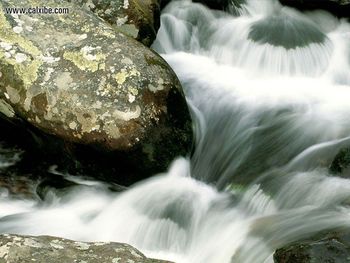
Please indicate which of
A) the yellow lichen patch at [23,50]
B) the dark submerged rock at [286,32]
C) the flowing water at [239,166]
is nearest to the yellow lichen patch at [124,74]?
the yellow lichen patch at [23,50]

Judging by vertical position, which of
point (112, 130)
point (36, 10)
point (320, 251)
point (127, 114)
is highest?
point (36, 10)

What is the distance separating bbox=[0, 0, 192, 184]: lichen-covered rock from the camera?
4.43 metres

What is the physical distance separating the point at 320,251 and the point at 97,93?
7.87 ft

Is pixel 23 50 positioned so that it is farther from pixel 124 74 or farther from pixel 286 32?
pixel 286 32

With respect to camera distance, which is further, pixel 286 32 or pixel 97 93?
pixel 286 32

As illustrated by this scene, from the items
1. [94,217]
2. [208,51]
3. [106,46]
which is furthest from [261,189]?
[208,51]

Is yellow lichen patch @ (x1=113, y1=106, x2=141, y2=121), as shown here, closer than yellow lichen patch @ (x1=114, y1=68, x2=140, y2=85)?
Yes

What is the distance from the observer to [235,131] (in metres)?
5.24

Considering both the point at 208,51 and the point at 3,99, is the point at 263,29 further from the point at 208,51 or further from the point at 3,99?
the point at 3,99

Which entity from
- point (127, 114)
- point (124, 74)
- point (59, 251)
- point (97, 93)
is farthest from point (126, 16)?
point (59, 251)

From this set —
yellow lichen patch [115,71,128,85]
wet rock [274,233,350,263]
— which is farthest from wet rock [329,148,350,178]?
yellow lichen patch [115,71,128,85]

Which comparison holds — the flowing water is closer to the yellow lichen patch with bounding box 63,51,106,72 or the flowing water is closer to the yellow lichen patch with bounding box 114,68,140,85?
the yellow lichen patch with bounding box 114,68,140,85

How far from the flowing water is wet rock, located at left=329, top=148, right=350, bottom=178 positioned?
0.08 meters

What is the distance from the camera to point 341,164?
163 inches
